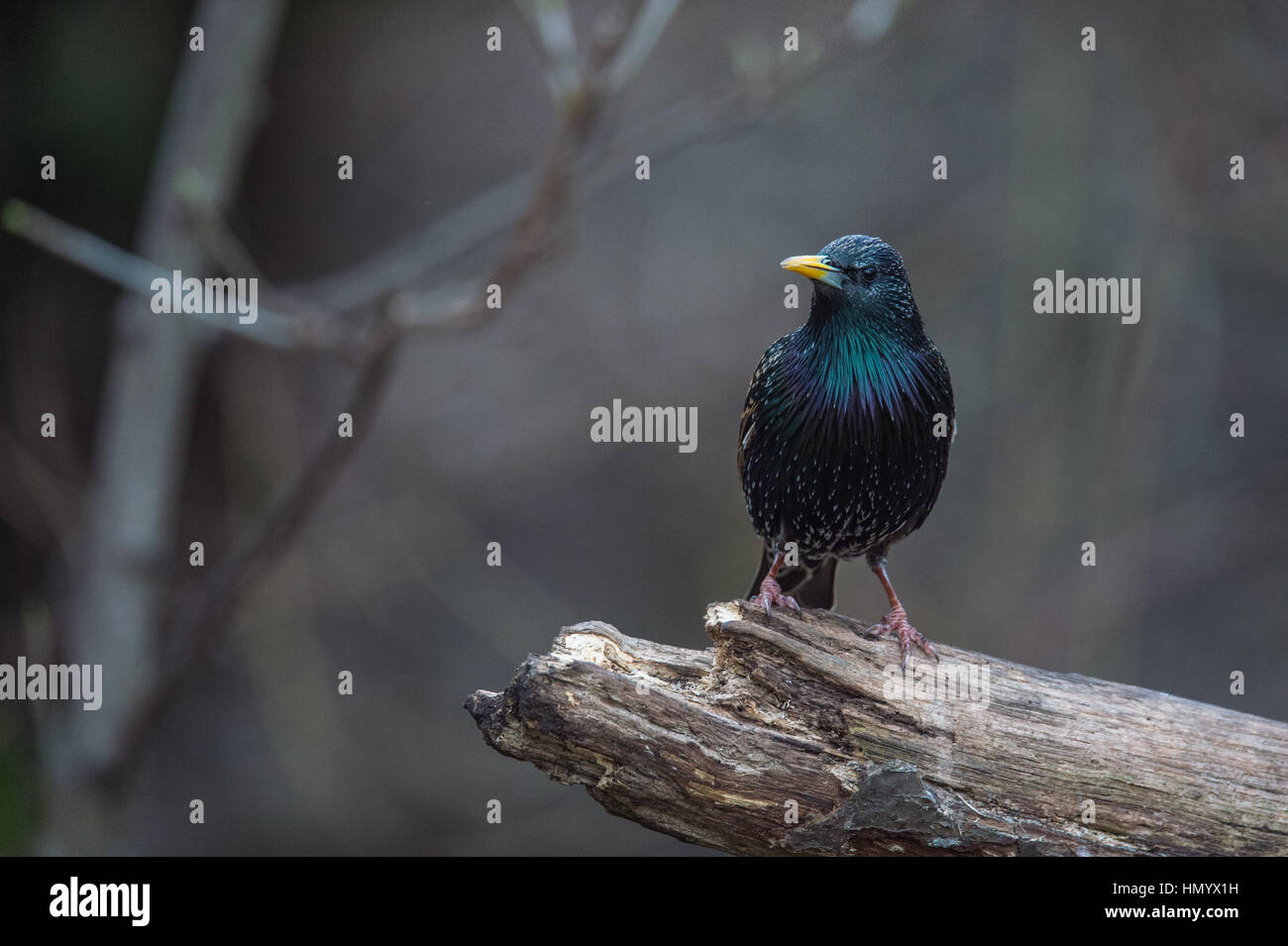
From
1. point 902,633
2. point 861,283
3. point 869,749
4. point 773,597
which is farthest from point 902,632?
point 861,283

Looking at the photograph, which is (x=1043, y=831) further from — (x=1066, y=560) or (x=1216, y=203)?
(x=1216, y=203)

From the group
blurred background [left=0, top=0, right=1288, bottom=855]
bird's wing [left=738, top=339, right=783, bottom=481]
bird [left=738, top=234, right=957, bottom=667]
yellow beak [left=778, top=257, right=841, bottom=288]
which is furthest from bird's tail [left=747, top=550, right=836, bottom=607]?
blurred background [left=0, top=0, right=1288, bottom=855]

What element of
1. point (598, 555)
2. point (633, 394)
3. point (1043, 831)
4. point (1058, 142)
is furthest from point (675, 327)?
point (1043, 831)

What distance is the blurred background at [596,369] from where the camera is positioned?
325 inches

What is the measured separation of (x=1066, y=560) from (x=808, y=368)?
4.93 metres

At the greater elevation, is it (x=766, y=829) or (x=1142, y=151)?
(x=1142, y=151)

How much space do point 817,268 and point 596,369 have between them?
190 inches

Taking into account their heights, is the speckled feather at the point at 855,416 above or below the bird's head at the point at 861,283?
below

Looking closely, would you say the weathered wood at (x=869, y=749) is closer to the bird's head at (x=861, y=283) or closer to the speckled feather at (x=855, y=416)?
the speckled feather at (x=855, y=416)

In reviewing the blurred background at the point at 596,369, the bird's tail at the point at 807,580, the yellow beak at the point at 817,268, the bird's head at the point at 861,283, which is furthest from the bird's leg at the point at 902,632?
the blurred background at the point at 596,369

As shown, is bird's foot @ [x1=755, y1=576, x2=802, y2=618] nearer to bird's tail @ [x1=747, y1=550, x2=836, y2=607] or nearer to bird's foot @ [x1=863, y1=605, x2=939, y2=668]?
bird's foot @ [x1=863, y1=605, x2=939, y2=668]

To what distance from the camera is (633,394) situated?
30.0 ft

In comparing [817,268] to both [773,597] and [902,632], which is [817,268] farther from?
[902,632]

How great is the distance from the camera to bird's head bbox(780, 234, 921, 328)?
4.61 m
